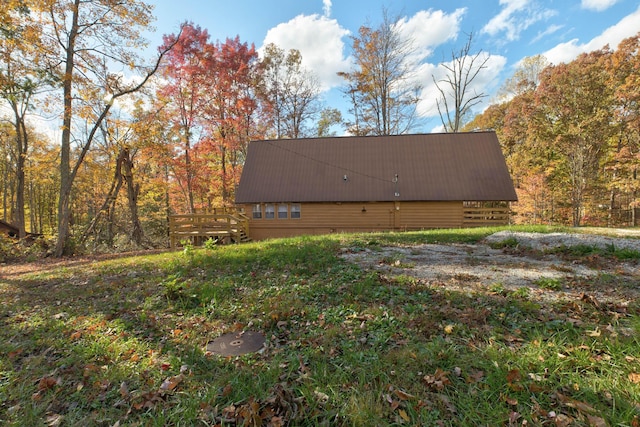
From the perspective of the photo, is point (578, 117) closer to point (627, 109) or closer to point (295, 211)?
point (627, 109)

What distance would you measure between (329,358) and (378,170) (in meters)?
16.0

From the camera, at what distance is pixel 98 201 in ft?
83.3

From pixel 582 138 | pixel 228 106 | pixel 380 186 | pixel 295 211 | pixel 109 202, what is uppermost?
pixel 228 106

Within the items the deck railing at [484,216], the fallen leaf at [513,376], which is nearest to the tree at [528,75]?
the deck railing at [484,216]

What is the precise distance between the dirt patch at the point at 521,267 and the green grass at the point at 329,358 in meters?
0.20

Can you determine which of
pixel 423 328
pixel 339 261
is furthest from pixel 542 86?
pixel 423 328

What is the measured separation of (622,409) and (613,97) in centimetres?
2493

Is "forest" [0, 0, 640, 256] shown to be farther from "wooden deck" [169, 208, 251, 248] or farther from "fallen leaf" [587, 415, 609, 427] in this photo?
"fallen leaf" [587, 415, 609, 427]

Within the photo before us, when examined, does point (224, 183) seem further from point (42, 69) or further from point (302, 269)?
point (302, 269)

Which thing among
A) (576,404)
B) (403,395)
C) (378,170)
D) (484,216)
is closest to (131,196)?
(378,170)

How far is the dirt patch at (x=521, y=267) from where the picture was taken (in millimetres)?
3941

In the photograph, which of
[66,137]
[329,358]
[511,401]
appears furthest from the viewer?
[66,137]

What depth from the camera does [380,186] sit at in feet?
56.4

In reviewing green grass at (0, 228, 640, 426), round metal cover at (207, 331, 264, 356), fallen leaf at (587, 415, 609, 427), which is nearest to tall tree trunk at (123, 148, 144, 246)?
green grass at (0, 228, 640, 426)
